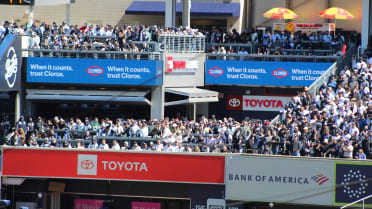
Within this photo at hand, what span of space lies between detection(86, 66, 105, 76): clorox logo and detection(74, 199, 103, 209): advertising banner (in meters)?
8.38

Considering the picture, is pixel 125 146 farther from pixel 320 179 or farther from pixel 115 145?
pixel 320 179

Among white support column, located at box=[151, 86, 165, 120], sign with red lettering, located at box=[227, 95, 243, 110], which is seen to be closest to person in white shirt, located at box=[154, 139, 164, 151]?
white support column, located at box=[151, 86, 165, 120]

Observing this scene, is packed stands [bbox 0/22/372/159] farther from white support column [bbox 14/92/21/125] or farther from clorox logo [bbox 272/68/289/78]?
white support column [bbox 14/92/21/125]

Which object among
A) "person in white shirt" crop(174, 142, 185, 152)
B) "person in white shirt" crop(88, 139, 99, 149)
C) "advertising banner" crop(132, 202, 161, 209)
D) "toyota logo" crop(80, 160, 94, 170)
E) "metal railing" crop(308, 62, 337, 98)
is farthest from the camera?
"metal railing" crop(308, 62, 337, 98)

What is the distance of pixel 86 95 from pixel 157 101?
3.06 metres

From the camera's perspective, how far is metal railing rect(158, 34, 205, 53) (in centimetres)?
3111

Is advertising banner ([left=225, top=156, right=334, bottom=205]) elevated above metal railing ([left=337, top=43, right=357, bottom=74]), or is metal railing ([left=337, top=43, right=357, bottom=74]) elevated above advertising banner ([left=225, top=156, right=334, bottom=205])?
metal railing ([left=337, top=43, right=357, bottom=74])

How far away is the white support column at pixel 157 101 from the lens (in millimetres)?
31641

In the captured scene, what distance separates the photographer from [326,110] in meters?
23.7

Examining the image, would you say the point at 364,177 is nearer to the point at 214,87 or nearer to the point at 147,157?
the point at 147,157

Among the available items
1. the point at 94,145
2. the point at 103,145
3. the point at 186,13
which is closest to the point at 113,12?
the point at 186,13

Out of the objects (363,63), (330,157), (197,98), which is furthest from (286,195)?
(197,98)

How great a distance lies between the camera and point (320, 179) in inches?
846

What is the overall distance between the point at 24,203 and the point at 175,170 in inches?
202
